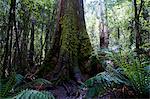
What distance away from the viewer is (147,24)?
10.9 m

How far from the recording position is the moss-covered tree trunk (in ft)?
18.5

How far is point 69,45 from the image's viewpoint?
5.86 m

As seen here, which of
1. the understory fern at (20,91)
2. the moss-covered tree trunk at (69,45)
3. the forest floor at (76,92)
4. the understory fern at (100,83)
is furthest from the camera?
the moss-covered tree trunk at (69,45)

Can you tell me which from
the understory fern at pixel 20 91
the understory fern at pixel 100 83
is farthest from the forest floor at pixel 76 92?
the understory fern at pixel 20 91

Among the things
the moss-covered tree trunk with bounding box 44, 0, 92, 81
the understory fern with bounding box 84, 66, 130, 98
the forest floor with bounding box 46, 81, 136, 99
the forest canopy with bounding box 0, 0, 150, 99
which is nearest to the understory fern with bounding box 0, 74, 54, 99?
the forest canopy with bounding box 0, 0, 150, 99

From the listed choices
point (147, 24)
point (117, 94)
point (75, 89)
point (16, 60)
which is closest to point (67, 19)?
point (75, 89)

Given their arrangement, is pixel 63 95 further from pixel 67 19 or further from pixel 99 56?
pixel 67 19

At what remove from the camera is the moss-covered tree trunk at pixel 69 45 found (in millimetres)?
5652

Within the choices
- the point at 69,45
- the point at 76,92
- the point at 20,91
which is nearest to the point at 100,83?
the point at 76,92

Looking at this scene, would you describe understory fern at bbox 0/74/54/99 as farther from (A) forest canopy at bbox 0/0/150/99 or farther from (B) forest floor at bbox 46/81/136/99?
(B) forest floor at bbox 46/81/136/99

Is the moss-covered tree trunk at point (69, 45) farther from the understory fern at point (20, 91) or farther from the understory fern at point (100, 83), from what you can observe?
the understory fern at point (100, 83)

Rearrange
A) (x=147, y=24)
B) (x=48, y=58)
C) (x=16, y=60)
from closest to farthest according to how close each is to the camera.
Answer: (x=48, y=58)
(x=16, y=60)
(x=147, y=24)

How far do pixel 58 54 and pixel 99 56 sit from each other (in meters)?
1.03

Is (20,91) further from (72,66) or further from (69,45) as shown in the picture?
(69,45)
